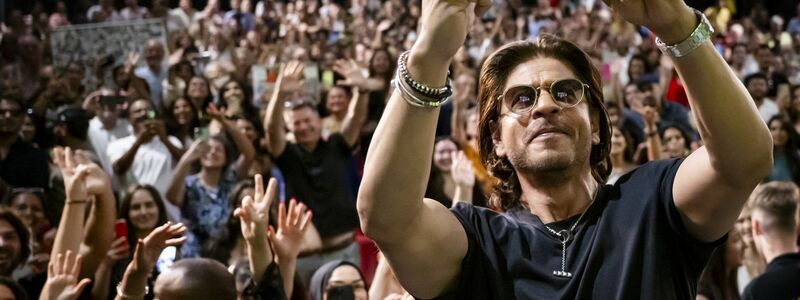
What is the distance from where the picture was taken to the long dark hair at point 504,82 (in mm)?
2281

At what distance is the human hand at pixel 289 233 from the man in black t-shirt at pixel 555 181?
1.55 meters

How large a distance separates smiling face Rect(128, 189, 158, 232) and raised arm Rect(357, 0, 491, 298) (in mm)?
3857

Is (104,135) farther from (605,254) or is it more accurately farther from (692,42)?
(692,42)

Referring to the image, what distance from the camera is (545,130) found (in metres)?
2.14

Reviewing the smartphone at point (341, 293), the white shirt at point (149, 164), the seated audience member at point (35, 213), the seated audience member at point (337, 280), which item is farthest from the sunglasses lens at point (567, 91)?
the white shirt at point (149, 164)

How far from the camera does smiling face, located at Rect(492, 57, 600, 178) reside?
2.14 meters

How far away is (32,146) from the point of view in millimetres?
7363

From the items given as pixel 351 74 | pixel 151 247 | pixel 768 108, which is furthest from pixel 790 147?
pixel 151 247

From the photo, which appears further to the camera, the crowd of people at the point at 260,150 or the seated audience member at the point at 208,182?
the seated audience member at the point at 208,182

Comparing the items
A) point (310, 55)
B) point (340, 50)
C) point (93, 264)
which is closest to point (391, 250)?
point (93, 264)

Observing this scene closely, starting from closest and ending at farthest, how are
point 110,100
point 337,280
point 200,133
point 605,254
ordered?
point 605,254
point 337,280
point 200,133
point 110,100

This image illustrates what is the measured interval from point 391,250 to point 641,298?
440 millimetres

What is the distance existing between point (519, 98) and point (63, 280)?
208 cm

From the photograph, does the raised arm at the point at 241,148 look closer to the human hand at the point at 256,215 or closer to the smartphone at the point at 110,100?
the smartphone at the point at 110,100
